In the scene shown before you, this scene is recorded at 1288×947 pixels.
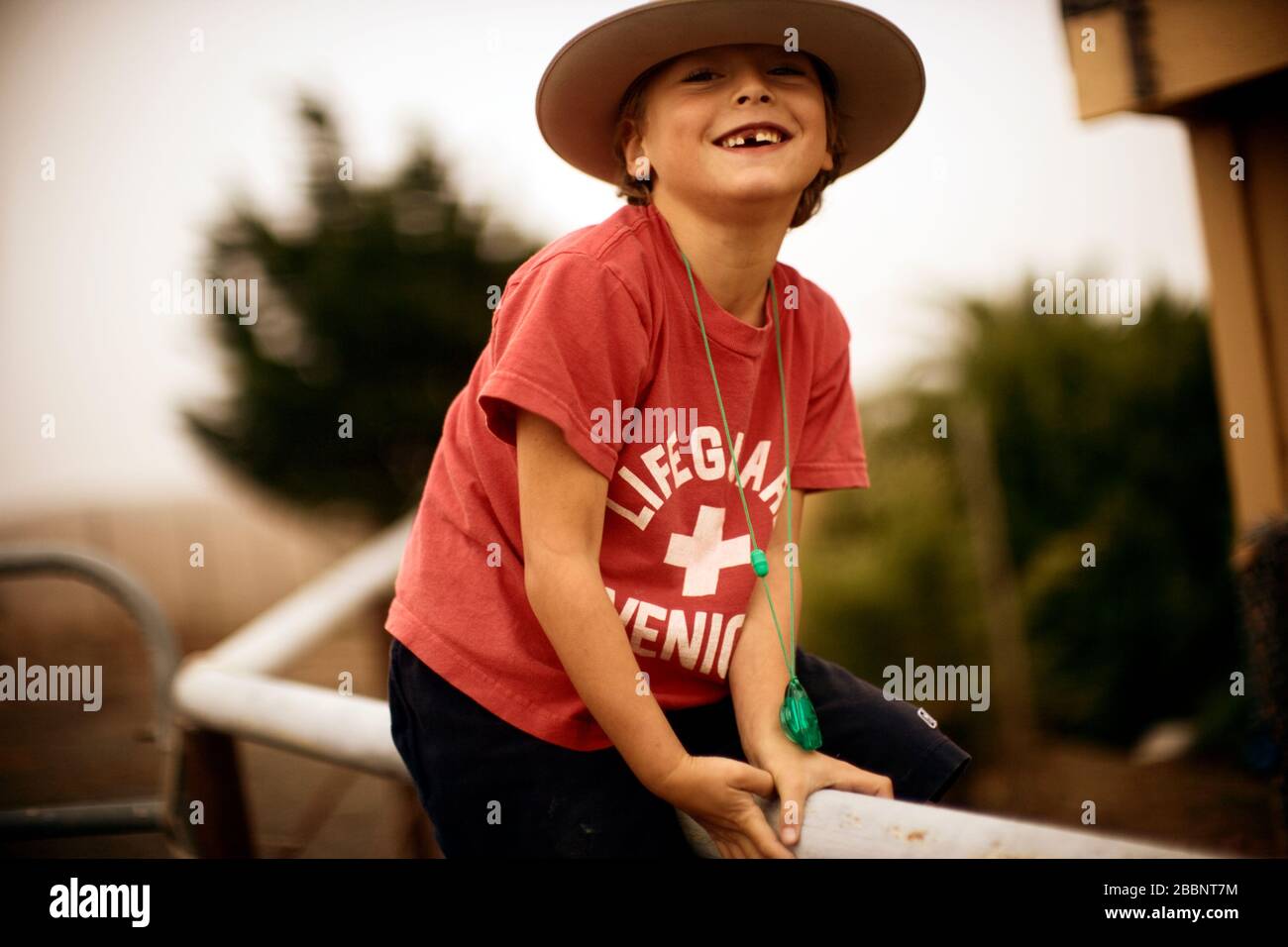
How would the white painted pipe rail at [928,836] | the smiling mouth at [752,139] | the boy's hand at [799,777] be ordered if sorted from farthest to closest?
the smiling mouth at [752,139] < the boy's hand at [799,777] < the white painted pipe rail at [928,836]

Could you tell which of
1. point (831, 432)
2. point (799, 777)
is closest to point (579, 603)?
point (799, 777)

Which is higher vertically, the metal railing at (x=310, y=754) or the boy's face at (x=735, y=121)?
the boy's face at (x=735, y=121)

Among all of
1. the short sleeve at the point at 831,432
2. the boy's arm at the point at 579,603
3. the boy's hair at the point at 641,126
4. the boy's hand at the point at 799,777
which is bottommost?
the boy's hand at the point at 799,777

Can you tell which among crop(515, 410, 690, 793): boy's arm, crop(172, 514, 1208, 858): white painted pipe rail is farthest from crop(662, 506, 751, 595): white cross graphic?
crop(172, 514, 1208, 858): white painted pipe rail

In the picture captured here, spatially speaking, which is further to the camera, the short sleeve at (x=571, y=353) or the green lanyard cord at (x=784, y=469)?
the green lanyard cord at (x=784, y=469)

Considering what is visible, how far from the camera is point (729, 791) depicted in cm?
102

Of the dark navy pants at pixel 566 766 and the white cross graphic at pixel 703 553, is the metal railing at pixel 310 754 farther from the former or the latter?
the white cross graphic at pixel 703 553

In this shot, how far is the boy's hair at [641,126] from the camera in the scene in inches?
46.0

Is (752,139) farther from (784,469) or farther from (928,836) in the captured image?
(928,836)

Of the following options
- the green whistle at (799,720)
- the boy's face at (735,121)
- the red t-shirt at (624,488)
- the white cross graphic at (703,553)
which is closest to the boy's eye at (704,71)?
the boy's face at (735,121)

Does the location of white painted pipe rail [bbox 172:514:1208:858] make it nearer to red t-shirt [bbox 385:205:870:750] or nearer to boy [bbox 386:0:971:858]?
boy [bbox 386:0:971:858]

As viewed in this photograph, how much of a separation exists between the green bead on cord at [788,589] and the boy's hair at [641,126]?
13cm
